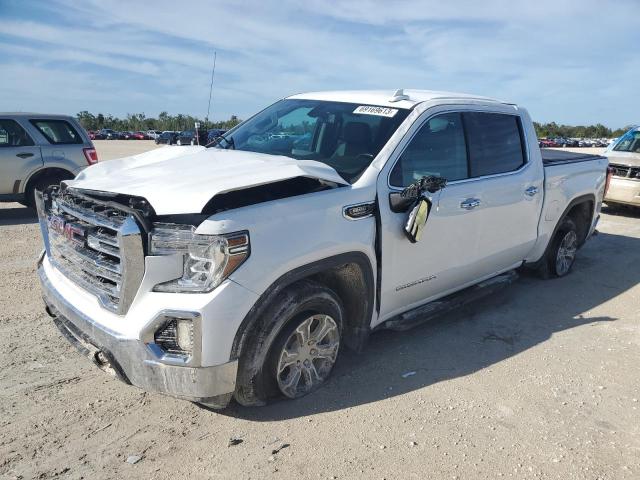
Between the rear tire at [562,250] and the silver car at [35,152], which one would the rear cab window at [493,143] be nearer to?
the rear tire at [562,250]

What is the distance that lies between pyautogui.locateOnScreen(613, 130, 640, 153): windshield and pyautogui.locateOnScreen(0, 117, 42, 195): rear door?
35.1ft

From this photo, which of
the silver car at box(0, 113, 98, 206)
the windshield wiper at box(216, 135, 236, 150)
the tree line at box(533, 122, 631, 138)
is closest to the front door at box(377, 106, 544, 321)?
the windshield wiper at box(216, 135, 236, 150)

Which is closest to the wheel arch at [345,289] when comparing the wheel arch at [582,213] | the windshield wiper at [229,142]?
the windshield wiper at [229,142]

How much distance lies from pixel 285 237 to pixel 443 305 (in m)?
1.79

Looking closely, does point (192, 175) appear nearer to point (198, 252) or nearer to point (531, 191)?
point (198, 252)

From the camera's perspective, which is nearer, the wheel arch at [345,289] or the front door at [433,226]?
the wheel arch at [345,289]

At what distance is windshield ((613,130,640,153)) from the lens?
10273 millimetres

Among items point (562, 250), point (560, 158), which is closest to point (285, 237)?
point (560, 158)

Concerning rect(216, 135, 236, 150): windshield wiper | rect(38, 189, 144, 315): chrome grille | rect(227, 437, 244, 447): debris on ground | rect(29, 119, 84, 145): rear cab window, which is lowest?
rect(227, 437, 244, 447): debris on ground

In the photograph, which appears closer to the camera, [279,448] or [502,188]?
[279,448]

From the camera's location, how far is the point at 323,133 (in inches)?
160

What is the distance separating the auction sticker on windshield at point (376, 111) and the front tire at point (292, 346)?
4.69ft

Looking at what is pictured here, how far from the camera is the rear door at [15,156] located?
879 cm

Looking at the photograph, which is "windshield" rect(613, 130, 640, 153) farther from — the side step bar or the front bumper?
the side step bar
